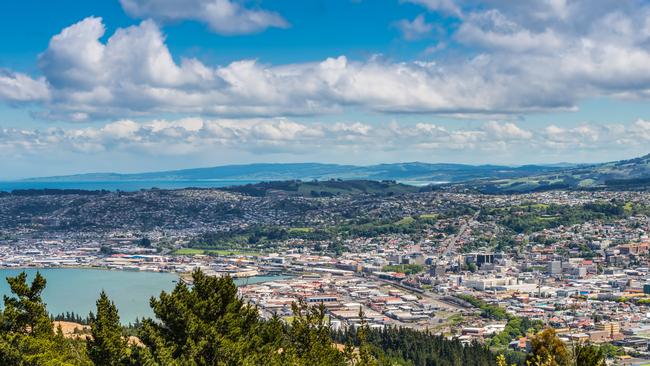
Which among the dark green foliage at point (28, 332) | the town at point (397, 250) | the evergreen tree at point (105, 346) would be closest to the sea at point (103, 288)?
the town at point (397, 250)

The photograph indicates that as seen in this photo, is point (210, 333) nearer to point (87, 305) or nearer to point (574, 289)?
point (87, 305)

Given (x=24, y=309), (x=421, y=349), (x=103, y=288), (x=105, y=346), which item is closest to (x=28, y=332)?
(x=24, y=309)

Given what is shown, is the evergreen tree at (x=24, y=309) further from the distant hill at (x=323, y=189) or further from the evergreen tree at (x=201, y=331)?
the distant hill at (x=323, y=189)

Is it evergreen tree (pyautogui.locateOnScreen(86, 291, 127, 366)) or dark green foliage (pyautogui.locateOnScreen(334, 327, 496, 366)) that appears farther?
dark green foliage (pyautogui.locateOnScreen(334, 327, 496, 366))

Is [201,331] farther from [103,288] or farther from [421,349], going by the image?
[103,288]

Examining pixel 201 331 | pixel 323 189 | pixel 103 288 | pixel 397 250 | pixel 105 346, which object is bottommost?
pixel 397 250

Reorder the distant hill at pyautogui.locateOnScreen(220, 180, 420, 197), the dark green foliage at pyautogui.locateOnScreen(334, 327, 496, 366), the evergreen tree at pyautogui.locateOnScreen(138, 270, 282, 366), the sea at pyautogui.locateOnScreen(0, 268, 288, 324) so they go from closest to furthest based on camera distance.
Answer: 1. the evergreen tree at pyautogui.locateOnScreen(138, 270, 282, 366)
2. the dark green foliage at pyautogui.locateOnScreen(334, 327, 496, 366)
3. the sea at pyautogui.locateOnScreen(0, 268, 288, 324)
4. the distant hill at pyautogui.locateOnScreen(220, 180, 420, 197)

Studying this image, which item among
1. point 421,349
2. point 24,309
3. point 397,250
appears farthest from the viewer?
point 397,250

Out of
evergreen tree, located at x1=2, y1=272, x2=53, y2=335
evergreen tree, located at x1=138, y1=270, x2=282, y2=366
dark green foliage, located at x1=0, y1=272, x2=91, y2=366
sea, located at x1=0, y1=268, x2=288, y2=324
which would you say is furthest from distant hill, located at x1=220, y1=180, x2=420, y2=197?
evergreen tree, located at x1=2, y1=272, x2=53, y2=335

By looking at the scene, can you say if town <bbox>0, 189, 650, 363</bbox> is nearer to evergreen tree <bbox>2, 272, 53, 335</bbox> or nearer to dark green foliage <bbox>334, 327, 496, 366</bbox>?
dark green foliage <bbox>334, 327, 496, 366</bbox>
